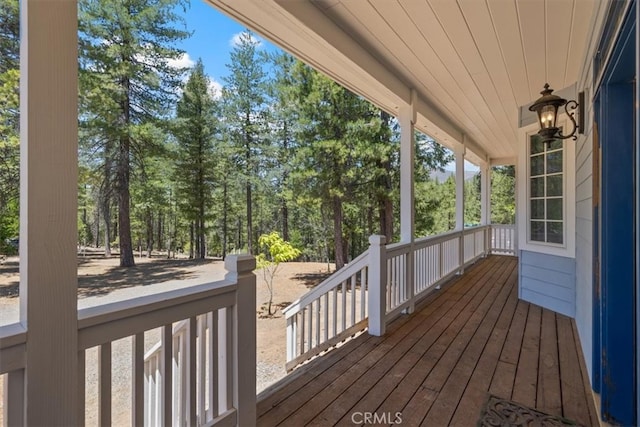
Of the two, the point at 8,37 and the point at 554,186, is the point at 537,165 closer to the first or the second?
the point at 554,186

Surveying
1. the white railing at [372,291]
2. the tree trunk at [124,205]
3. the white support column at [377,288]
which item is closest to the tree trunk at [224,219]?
the tree trunk at [124,205]

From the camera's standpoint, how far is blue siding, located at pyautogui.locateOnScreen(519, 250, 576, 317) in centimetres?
339

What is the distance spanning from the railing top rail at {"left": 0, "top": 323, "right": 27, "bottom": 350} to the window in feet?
14.4

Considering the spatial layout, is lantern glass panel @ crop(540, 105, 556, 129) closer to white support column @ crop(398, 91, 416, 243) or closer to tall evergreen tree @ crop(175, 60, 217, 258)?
white support column @ crop(398, 91, 416, 243)

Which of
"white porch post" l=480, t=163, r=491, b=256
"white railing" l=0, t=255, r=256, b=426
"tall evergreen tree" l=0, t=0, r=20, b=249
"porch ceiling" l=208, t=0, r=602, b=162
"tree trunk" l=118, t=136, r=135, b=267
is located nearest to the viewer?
"white railing" l=0, t=255, r=256, b=426

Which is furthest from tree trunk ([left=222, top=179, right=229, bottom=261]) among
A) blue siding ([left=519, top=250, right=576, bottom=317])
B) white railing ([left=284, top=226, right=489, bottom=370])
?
blue siding ([left=519, top=250, right=576, bottom=317])

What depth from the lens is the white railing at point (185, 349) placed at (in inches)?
39.9

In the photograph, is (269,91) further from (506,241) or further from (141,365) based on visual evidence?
(141,365)

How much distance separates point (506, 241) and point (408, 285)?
18.6ft

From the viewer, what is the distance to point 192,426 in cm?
137

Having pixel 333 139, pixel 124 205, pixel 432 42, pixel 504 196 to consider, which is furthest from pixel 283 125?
pixel 504 196

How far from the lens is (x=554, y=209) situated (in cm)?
358

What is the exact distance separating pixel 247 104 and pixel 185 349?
37.8 feet

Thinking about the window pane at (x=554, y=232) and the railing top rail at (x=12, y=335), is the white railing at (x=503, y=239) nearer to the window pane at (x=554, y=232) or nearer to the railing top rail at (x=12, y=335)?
the window pane at (x=554, y=232)
